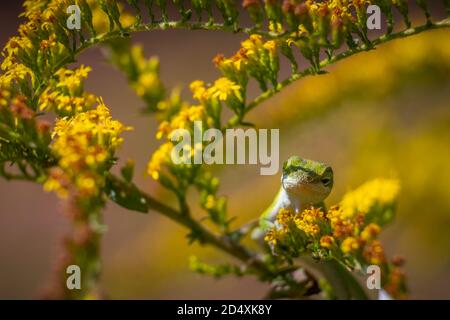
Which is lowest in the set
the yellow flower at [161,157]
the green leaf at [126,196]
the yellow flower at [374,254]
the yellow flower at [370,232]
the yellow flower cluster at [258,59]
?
the yellow flower at [374,254]

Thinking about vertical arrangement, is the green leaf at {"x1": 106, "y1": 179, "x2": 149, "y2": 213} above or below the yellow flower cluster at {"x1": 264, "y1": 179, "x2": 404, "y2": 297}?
above

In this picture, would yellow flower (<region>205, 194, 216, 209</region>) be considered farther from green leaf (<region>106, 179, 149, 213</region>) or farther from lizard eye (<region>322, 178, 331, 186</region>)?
lizard eye (<region>322, 178, 331, 186</region>)

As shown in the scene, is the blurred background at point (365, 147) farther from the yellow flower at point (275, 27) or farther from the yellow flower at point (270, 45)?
the yellow flower at point (275, 27)

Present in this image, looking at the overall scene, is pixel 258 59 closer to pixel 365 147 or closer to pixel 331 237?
pixel 331 237

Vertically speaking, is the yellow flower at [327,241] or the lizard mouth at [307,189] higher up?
the lizard mouth at [307,189]

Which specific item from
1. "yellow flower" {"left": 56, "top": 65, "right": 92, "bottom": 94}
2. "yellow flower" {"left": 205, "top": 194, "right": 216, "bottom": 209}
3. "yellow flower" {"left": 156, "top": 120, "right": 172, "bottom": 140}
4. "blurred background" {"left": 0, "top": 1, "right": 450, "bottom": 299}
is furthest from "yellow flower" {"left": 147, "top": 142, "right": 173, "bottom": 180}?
"blurred background" {"left": 0, "top": 1, "right": 450, "bottom": 299}

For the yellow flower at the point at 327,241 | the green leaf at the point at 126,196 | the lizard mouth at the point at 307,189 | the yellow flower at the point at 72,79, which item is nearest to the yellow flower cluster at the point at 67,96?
the yellow flower at the point at 72,79

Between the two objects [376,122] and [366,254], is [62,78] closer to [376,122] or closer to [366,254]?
[366,254]
